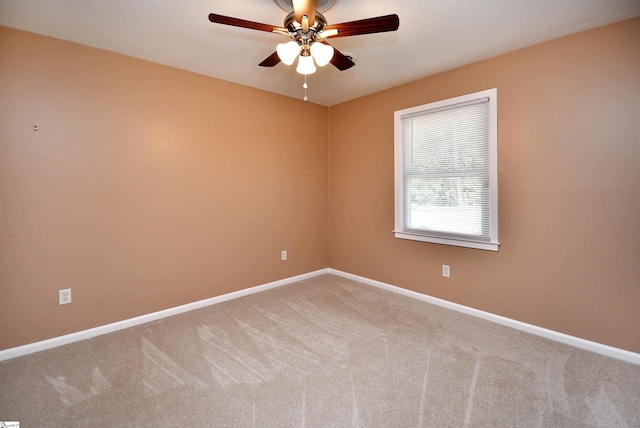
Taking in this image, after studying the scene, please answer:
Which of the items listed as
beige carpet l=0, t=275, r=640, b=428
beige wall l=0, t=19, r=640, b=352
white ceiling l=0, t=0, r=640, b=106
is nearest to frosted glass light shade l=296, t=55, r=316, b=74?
white ceiling l=0, t=0, r=640, b=106

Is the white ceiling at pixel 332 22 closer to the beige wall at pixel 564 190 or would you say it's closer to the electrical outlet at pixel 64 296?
the beige wall at pixel 564 190

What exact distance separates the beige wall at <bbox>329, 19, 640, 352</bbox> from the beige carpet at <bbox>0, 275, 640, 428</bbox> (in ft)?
1.07

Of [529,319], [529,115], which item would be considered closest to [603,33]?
[529,115]

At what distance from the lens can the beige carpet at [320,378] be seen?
1652 mm

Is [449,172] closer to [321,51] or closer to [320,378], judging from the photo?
[321,51]

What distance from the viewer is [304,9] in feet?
5.32

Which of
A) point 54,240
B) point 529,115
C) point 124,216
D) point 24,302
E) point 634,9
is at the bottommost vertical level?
point 24,302

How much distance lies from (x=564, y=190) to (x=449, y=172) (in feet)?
3.18

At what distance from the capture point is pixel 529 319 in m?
2.62

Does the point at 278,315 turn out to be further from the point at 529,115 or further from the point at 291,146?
the point at 529,115

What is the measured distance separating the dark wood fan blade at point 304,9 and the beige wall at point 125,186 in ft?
6.15

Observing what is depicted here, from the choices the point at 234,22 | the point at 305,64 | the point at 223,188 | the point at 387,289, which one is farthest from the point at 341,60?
the point at 387,289

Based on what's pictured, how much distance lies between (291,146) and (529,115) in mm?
2607

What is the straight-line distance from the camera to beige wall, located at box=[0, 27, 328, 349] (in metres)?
2.28
